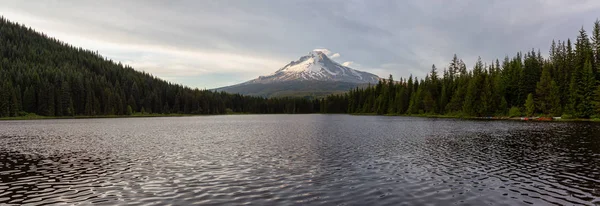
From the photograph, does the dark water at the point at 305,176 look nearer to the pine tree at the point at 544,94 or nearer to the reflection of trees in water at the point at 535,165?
the reflection of trees in water at the point at 535,165

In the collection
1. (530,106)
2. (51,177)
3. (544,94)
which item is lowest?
(51,177)

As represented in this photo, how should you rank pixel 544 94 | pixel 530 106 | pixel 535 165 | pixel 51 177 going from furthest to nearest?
pixel 544 94, pixel 530 106, pixel 535 165, pixel 51 177

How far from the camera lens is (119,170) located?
2897 centimetres

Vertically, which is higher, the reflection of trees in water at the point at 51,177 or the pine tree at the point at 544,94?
the pine tree at the point at 544,94

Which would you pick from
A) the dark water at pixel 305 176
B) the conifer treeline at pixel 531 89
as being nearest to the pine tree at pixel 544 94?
the conifer treeline at pixel 531 89

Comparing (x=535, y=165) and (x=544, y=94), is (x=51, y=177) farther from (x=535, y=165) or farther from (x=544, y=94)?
(x=544, y=94)

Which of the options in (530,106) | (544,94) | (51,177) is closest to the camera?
(51,177)

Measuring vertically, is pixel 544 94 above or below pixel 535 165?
above

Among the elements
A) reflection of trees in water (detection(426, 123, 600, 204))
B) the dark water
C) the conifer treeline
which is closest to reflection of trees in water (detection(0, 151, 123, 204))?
the dark water

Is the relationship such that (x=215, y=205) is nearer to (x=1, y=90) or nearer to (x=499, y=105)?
(x=499, y=105)

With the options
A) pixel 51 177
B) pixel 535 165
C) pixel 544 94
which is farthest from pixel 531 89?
pixel 51 177

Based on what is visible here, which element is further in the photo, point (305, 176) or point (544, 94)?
point (544, 94)

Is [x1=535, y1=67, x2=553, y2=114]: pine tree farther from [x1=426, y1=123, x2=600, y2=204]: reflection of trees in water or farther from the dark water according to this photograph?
the dark water

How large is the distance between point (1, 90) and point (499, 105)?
223 m
